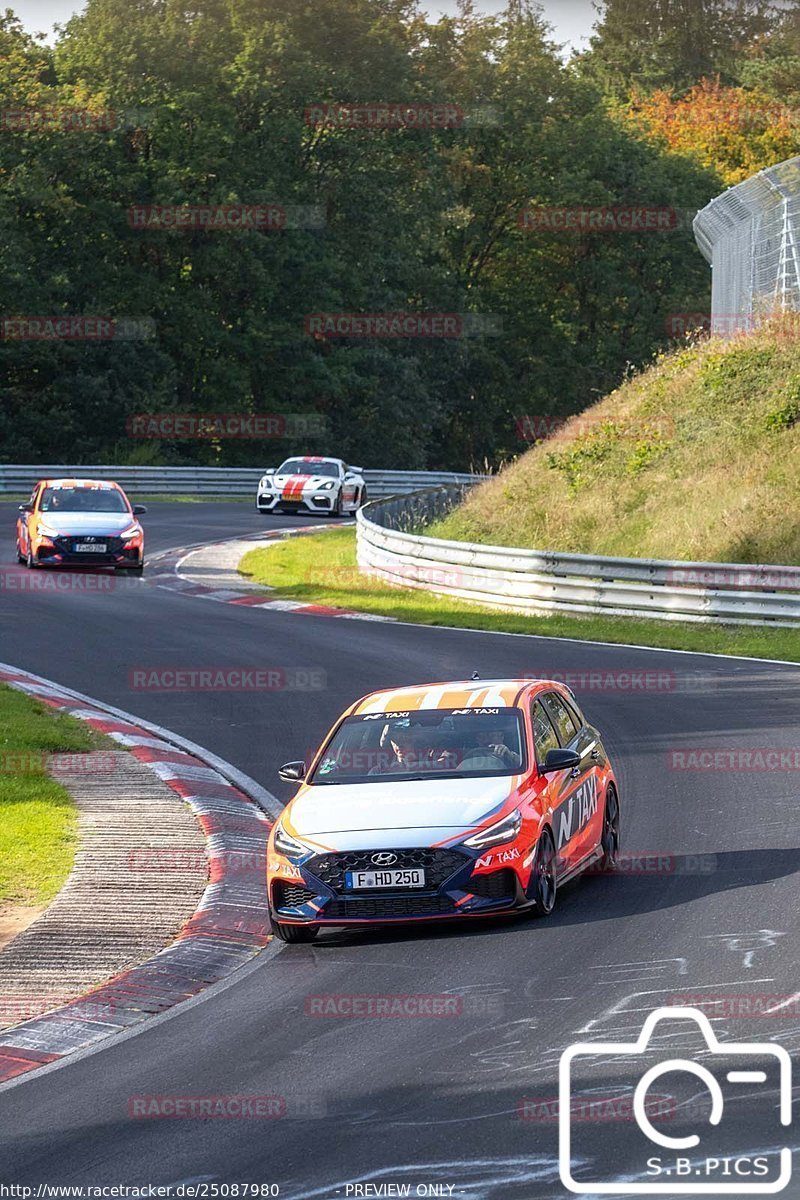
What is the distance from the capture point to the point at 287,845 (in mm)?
10234

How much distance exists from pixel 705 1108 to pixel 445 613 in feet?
65.0

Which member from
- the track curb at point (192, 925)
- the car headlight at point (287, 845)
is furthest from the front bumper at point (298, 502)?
the car headlight at point (287, 845)

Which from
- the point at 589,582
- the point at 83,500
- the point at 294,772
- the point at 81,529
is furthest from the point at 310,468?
the point at 294,772

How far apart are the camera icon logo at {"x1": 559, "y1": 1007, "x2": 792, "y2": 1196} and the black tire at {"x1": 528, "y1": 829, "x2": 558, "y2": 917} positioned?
81.8 inches

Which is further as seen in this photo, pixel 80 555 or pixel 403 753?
pixel 80 555

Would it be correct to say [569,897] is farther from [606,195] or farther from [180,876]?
[606,195]

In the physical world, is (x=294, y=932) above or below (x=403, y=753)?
below

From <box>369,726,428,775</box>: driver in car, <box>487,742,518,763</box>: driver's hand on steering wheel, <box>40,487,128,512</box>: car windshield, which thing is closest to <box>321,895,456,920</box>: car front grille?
<box>369,726,428,775</box>: driver in car

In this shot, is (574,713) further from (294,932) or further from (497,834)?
(294,932)

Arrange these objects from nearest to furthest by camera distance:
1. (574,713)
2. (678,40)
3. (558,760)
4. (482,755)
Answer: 1. (558,760)
2. (482,755)
3. (574,713)
4. (678,40)

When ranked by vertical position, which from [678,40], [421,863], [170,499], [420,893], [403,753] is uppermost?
[678,40]

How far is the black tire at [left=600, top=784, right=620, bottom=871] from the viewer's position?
37.9 feet

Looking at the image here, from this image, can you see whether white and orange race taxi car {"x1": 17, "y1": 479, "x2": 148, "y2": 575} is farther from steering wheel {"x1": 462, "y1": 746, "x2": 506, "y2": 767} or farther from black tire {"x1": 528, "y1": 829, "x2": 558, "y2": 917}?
black tire {"x1": 528, "y1": 829, "x2": 558, "y2": 917}

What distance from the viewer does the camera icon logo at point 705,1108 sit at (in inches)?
231
